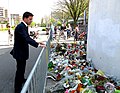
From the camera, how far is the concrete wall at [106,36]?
6.04 m

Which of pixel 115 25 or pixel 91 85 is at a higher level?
pixel 115 25

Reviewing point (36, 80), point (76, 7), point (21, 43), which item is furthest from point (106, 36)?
point (76, 7)

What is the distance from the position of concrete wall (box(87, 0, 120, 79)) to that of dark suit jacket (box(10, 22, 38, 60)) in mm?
2079

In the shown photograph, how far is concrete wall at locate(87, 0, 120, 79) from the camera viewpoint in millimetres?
6035

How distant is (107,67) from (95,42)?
1343 millimetres

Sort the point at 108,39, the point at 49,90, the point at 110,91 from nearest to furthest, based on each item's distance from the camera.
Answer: the point at 110,91
the point at 49,90
the point at 108,39

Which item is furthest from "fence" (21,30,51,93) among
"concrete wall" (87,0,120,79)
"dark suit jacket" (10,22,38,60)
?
"concrete wall" (87,0,120,79)

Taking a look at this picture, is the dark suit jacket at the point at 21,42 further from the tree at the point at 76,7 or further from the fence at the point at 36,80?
the tree at the point at 76,7

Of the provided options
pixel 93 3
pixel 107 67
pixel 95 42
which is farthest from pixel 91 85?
pixel 93 3

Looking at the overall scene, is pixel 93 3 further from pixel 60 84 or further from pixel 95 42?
pixel 60 84

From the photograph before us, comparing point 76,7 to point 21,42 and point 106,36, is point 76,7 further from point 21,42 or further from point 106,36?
point 21,42

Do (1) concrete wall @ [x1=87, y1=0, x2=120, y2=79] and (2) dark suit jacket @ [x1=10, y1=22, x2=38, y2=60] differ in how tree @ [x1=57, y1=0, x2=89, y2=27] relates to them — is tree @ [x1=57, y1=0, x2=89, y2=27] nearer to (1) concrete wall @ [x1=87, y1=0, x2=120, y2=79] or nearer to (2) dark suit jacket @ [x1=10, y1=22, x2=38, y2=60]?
(1) concrete wall @ [x1=87, y1=0, x2=120, y2=79]

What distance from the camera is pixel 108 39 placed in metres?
6.50

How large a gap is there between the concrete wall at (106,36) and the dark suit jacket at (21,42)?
2.08m
